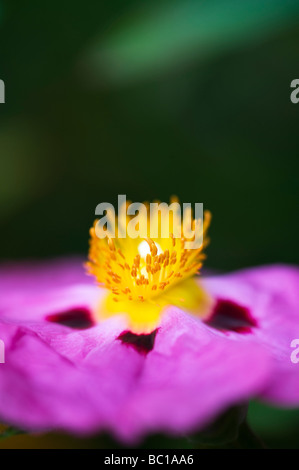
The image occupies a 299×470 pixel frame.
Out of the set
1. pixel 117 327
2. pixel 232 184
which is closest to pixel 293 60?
pixel 232 184

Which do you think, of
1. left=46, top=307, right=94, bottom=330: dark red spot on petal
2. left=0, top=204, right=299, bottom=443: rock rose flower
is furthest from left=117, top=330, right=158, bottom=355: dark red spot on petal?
left=46, top=307, right=94, bottom=330: dark red spot on petal

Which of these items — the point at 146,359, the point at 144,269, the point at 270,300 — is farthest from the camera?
the point at 270,300

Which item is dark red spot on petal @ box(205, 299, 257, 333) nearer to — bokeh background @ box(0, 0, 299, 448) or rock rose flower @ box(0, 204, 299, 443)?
rock rose flower @ box(0, 204, 299, 443)

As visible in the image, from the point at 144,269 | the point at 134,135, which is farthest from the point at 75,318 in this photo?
the point at 134,135

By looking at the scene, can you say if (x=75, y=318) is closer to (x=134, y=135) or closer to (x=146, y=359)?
(x=146, y=359)

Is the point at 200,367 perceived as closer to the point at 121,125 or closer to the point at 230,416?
the point at 230,416
